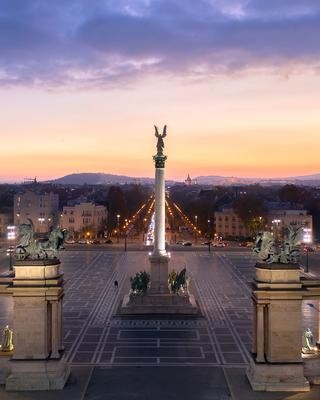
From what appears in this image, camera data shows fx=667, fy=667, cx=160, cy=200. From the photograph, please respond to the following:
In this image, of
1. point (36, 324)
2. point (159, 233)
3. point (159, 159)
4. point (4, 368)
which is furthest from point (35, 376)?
point (159, 159)

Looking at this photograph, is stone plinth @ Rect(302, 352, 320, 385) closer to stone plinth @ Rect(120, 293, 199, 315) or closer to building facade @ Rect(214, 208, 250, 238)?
stone plinth @ Rect(120, 293, 199, 315)

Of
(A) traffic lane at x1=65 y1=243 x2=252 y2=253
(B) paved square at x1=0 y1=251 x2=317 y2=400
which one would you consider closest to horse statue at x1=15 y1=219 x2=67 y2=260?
(B) paved square at x1=0 y1=251 x2=317 y2=400

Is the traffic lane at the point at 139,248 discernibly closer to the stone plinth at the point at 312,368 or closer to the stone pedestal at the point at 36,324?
the stone plinth at the point at 312,368

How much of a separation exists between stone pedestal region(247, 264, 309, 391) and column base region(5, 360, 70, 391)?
28.5 ft

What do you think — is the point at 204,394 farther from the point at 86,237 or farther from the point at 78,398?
the point at 86,237

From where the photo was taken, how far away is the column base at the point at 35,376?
2920 centimetres

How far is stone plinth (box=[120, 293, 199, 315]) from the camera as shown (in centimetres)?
4744

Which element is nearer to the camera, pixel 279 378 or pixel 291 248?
pixel 279 378

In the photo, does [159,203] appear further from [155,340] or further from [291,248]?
[291,248]

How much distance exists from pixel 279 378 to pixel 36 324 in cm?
1098

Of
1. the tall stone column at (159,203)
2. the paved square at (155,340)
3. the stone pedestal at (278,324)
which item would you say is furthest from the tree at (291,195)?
the stone pedestal at (278,324)

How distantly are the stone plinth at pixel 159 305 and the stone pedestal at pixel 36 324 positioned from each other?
1776cm

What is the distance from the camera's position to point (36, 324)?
29.6 m

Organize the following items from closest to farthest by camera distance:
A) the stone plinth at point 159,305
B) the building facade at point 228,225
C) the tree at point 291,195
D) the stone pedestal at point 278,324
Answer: the stone pedestal at point 278,324 < the stone plinth at point 159,305 < the building facade at point 228,225 < the tree at point 291,195
